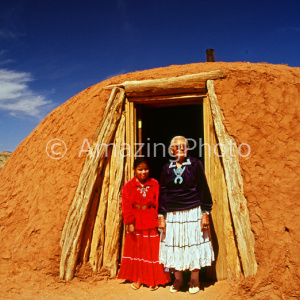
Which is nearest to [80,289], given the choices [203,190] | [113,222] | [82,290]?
[82,290]

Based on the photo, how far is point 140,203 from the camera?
387 centimetres

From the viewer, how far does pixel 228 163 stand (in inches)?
149

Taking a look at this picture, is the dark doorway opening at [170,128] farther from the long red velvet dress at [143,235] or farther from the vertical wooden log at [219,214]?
the long red velvet dress at [143,235]

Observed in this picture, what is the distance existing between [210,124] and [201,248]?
1635mm

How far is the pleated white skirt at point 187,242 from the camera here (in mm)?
3527

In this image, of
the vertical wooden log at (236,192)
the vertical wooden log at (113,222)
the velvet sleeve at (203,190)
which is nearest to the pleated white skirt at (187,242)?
the velvet sleeve at (203,190)

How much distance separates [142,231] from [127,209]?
357 mm

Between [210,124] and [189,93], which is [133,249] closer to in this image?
[210,124]

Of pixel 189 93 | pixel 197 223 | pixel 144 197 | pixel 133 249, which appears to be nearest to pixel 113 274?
pixel 133 249

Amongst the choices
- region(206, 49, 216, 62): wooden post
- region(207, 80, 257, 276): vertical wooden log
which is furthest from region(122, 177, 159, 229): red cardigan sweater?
region(206, 49, 216, 62): wooden post

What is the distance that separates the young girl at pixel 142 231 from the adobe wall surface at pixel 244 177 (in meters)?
0.92

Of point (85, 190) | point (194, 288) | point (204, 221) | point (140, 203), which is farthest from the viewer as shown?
point (85, 190)

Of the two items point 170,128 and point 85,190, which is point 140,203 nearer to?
point 85,190

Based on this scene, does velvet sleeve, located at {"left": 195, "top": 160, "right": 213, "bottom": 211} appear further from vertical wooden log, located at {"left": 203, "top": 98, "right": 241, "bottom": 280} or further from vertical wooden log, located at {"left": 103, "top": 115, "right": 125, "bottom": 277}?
vertical wooden log, located at {"left": 103, "top": 115, "right": 125, "bottom": 277}
